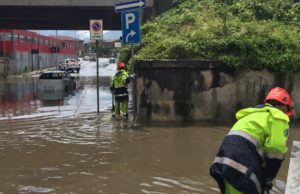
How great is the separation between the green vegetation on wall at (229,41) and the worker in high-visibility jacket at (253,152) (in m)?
8.95

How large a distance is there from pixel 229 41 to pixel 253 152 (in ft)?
31.7

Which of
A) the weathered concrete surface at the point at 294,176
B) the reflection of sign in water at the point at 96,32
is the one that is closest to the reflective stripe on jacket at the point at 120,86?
the reflection of sign in water at the point at 96,32

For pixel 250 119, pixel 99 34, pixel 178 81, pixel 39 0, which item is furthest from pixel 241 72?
pixel 39 0

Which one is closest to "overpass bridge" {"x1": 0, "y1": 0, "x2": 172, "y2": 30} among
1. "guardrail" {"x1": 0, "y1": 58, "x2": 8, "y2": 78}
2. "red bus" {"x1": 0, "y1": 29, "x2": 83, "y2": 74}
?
"guardrail" {"x1": 0, "y1": 58, "x2": 8, "y2": 78}

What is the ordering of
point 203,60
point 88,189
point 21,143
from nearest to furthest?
point 88,189
point 21,143
point 203,60

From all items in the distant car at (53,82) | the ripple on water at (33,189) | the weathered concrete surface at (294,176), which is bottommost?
the ripple on water at (33,189)

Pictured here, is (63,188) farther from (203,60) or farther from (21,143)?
(203,60)

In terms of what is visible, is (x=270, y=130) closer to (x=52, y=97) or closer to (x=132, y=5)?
(x=132, y=5)

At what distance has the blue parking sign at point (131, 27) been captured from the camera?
12477 mm

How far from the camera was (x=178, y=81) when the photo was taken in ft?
41.9

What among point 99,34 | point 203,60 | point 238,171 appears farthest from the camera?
point 99,34

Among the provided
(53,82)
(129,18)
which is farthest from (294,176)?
(53,82)

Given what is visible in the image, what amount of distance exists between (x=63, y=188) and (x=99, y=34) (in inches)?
348

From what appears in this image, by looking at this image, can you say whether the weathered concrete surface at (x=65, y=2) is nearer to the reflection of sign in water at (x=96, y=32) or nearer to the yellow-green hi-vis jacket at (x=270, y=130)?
the reflection of sign in water at (x=96, y=32)
